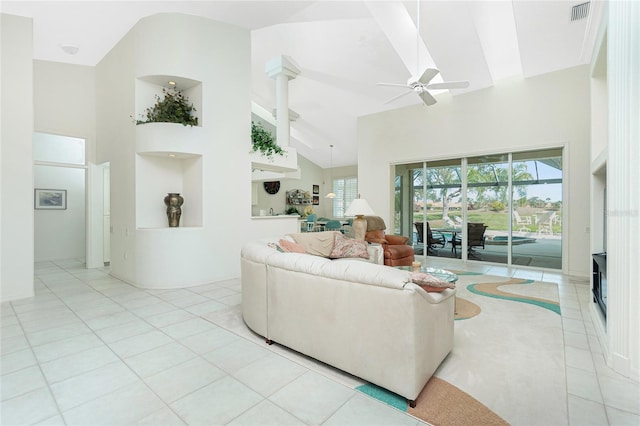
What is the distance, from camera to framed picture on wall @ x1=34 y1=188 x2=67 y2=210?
6.79 meters

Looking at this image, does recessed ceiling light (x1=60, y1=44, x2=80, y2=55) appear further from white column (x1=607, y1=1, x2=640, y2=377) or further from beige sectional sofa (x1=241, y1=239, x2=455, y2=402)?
white column (x1=607, y1=1, x2=640, y2=377)

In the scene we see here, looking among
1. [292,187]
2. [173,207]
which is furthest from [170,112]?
[292,187]

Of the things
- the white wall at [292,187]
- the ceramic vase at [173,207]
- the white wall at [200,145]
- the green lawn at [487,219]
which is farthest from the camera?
the white wall at [292,187]

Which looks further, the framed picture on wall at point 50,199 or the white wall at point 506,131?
the framed picture on wall at point 50,199

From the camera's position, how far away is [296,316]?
242 cm

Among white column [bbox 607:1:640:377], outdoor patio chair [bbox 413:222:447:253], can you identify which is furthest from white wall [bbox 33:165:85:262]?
white column [bbox 607:1:640:377]

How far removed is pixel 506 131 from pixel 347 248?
414 cm

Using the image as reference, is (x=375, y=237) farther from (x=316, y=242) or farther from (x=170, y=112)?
(x=170, y=112)

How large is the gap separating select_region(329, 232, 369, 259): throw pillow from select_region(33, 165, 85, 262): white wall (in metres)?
6.49

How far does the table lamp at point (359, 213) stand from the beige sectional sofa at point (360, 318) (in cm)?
267

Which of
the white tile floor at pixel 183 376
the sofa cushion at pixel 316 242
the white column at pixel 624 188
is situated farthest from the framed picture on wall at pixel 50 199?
the white column at pixel 624 188

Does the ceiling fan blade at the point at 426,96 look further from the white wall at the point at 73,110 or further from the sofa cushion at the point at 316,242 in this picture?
the white wall at the point at 73,110

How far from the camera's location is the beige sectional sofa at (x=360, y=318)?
185cm

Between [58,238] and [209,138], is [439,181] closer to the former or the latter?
[209,138]
